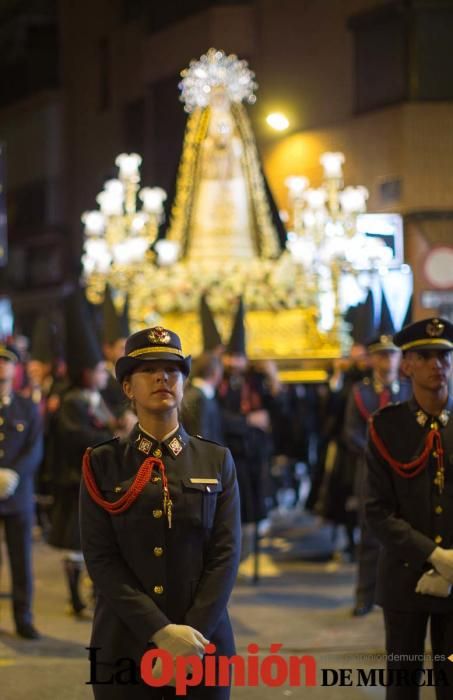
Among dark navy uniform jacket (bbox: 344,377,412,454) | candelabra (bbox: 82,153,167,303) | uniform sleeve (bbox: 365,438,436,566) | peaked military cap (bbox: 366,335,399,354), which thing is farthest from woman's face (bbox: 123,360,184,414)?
candelabra (bbox: 82,153,167,303)

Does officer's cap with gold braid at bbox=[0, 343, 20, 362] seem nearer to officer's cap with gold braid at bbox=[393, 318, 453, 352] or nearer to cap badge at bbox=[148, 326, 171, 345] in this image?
officer's cap with gold braid at bbox=[393, 318, 453, 352]

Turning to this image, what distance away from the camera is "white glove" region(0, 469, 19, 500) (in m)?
7.45

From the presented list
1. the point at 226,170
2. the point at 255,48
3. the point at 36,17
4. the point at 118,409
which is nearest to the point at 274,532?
the point at 118,409

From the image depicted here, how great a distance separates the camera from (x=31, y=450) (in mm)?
7805

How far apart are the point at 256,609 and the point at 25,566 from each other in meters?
1.76

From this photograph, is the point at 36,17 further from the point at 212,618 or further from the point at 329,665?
the point at 212,618

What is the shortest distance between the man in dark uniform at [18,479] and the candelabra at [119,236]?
8.40 metres

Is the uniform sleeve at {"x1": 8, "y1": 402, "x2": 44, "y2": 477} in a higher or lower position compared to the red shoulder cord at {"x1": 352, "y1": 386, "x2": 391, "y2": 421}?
lower

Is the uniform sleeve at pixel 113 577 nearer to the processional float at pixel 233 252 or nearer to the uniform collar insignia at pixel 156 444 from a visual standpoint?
the uniform collar insignia at pixel 156 444

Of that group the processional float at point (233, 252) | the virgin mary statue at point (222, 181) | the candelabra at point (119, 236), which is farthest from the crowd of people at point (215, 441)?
the virgin mary statue at point (222, 181)

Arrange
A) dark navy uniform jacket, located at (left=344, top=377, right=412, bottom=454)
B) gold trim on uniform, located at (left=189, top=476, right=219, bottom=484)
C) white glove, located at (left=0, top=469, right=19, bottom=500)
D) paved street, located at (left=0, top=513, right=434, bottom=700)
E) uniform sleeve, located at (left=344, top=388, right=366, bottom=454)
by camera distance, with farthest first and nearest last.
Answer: uniform sleeve, located at (left=344, top=388, right=366, bottom=454)
dark navy uniform jacket, located at (left=344, top=377, right=412, bottom=454)
white glove, located at (left=0, top=469, right=19, bottom=500)
paved street, located at (left=0, top=513, right=434, bottom=700)
gold trim on uniform, located at (left=189, top=476, right=219, bottom=484)

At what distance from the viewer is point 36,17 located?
29.1 meters

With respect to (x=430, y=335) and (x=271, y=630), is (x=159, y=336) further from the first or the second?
(x=271, y=630)

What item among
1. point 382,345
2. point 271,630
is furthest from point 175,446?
point 382,345
